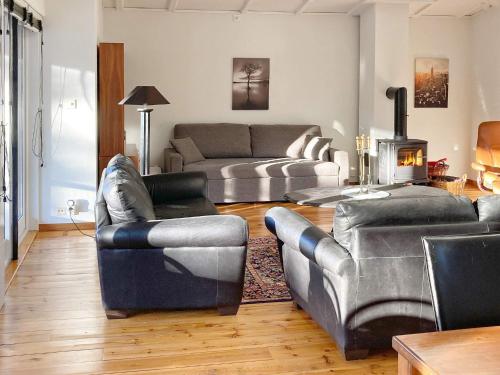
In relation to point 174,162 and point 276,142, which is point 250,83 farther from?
point 174,162

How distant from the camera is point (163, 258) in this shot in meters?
3.33

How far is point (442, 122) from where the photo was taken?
9180 mm

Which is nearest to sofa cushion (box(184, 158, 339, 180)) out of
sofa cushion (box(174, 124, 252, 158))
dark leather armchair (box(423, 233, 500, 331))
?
sofa cushion (box(174, 124, 252, 158))

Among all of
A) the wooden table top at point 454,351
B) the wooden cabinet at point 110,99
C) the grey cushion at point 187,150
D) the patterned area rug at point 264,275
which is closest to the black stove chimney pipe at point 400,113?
the grey cushion at point 187,150

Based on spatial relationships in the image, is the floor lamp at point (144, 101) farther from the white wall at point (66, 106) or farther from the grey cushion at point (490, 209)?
the grey cushion at point (490, 209)

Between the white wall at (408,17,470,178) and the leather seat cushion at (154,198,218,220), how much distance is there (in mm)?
5150

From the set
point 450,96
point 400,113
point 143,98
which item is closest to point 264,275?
point 143,98

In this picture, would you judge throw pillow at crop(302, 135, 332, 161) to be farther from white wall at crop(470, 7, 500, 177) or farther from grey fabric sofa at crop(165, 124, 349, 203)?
white wall at crop(470, 7, 500, 177)

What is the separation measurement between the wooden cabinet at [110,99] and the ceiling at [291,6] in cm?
197

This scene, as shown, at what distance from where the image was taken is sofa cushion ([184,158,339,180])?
748 centimetres

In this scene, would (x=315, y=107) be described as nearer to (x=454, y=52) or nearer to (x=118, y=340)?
(x=454, y=52)

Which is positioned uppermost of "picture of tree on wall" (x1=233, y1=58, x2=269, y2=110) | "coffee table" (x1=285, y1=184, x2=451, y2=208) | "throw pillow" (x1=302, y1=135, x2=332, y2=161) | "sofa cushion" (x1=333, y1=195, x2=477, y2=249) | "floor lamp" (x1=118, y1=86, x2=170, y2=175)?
"picture of tree on wall" (x1=233, y1=58, x2=269, y2=110)

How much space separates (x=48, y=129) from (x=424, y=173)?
4.91m

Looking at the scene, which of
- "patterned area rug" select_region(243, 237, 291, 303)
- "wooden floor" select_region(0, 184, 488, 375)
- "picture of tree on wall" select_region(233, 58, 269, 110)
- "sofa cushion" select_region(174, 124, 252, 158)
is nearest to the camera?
"wooden floor" select_region(0, 184, 488, 375)
